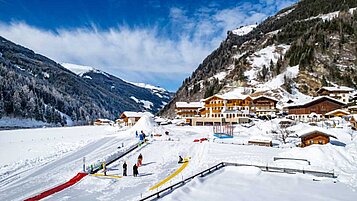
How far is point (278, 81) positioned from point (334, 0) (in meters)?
102

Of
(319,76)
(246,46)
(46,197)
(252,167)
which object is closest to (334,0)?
(246,46)

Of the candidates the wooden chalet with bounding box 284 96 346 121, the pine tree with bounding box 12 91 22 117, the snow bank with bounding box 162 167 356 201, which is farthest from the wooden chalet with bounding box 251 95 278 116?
the pine tree with bounding box 12 91 22 117

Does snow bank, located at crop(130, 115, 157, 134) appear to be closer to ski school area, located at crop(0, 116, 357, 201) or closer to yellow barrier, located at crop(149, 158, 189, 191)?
ski school area, located at crop(0, 116, 357, 201)

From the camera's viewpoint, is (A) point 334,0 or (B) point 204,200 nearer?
(B) point 204,200

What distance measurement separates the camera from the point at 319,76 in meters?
94.8

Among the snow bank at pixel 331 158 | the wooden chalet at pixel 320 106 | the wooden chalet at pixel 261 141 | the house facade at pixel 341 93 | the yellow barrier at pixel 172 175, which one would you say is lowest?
the yellow barrier at pixel 172 175

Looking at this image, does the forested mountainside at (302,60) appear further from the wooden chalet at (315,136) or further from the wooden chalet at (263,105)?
the wooden chalet at (315,136)

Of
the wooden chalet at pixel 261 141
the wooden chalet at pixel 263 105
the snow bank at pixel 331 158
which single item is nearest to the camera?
the snow bank at pixel 331 158

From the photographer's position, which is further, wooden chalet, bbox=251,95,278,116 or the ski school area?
wooden chalet, bbox=251,95,278,116

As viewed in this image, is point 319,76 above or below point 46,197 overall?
above

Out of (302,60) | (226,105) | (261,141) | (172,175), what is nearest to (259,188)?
(172,175)

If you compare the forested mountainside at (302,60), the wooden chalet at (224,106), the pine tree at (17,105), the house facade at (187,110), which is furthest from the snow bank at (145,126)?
the pine tree at (17,105)

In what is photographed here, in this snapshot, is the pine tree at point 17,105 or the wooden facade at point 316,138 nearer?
the wooden facade at point 316,138

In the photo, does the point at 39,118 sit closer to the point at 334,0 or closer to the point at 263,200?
the point at 263,200
